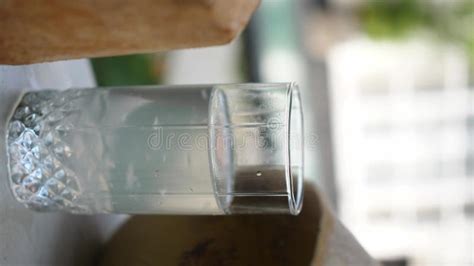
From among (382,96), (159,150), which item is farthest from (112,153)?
(382,96)

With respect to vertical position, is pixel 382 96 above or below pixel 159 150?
below

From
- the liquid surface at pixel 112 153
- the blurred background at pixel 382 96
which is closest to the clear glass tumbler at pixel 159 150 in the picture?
the liquid surface at pixel 112 153

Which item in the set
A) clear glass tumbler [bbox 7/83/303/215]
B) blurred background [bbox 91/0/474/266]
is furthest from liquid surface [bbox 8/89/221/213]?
blurred background [bbox 91/0/474/266]

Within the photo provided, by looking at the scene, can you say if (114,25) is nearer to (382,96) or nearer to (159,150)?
(159,150)

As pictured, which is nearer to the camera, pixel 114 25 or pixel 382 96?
pixel 114 25

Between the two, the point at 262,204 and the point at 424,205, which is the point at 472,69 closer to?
the point at 424,205

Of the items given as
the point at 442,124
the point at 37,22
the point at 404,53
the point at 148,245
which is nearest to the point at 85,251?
the point at 148,245
